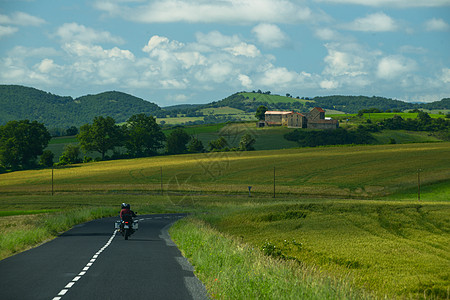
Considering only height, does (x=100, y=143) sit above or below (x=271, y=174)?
above

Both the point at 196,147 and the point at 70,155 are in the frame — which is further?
the point at 196,147

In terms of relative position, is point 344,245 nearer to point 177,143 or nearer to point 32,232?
point 32,232

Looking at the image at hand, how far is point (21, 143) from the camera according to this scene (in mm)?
138000

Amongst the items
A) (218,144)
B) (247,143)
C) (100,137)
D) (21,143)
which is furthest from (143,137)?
(21,143)

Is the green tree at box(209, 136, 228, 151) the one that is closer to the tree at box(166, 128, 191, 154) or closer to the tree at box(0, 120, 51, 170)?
the tree at box(166, 128, 191, 154)

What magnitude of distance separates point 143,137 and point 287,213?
112803 mm

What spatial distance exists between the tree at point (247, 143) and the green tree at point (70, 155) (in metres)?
45.0

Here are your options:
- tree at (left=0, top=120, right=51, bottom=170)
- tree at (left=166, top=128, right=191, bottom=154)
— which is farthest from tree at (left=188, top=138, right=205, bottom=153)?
tree at (left=0, top=120, right=51, bottom=170)

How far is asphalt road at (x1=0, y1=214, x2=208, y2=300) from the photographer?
47.1ft

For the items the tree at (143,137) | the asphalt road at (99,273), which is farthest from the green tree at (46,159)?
the asphalt road at (99,273)

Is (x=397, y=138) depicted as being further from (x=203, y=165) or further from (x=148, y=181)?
(x=148, y=181)

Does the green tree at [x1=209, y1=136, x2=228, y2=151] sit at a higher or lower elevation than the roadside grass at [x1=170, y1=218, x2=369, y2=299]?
lower

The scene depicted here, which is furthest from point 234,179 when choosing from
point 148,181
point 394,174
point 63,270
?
point 63,270

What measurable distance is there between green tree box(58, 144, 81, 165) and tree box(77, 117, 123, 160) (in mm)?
2686
